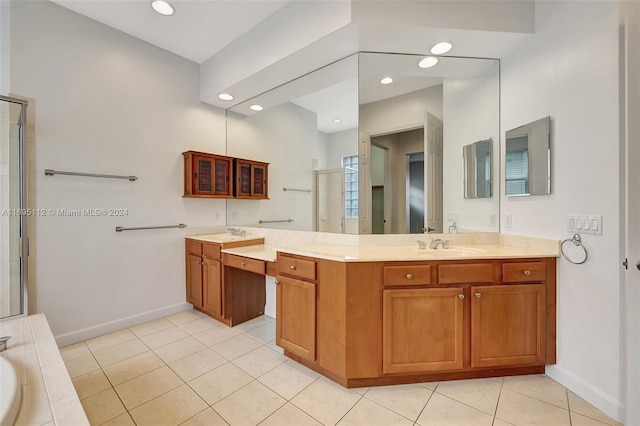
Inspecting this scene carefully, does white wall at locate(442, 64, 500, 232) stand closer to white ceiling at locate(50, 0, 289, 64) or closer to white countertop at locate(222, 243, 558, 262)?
white countertop at locate(222, 243, 558, 262)

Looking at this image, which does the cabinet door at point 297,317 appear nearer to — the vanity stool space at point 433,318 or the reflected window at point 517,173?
the vanity stool space at point 433,318

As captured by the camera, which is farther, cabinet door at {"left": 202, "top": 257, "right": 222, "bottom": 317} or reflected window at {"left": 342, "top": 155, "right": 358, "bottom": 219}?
cabinet door at {"left": 202, "top": 257, "right": 222, "bottom": 317}

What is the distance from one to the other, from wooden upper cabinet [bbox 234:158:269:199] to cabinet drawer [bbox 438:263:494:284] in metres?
2.11

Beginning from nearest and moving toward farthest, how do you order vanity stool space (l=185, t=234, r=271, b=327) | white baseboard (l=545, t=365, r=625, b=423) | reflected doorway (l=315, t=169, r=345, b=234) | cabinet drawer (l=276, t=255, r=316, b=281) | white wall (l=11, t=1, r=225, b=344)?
white baseboard (l=545, t=365, r=625, b=423) < cabinet drawer (l=276, t=255, r=316, b=281) < white wall (l=11, t=1, r=225, b=344) < reflected doorway (l=315, t=169, r=345, b=234) < vanity stool space (l=185, t=234, r=271, b=327)

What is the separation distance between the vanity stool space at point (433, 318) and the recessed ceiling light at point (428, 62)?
1654 millimetres

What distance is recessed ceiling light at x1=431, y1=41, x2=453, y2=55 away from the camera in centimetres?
202

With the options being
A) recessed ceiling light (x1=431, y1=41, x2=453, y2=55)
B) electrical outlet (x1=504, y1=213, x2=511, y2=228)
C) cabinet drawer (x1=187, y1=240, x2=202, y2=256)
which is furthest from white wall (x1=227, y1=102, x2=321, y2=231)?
electrical outlet (x1=504, y1=213, x2=511, y2=228)

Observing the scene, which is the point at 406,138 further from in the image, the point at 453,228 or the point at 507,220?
the point at 507,220

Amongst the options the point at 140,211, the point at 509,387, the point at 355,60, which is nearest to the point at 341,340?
the point at 509,387

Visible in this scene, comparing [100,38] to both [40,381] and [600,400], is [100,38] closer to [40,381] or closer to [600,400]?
[40,381]

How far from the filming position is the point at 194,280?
290cm

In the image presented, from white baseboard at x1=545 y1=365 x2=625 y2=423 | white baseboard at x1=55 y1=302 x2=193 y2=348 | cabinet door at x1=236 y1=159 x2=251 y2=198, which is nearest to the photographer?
white baseboard at x1=545 y1=365 x2=625 y2=423

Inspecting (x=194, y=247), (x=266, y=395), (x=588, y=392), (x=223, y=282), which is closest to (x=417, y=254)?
(x=588, y=392)

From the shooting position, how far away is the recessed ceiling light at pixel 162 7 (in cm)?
213
